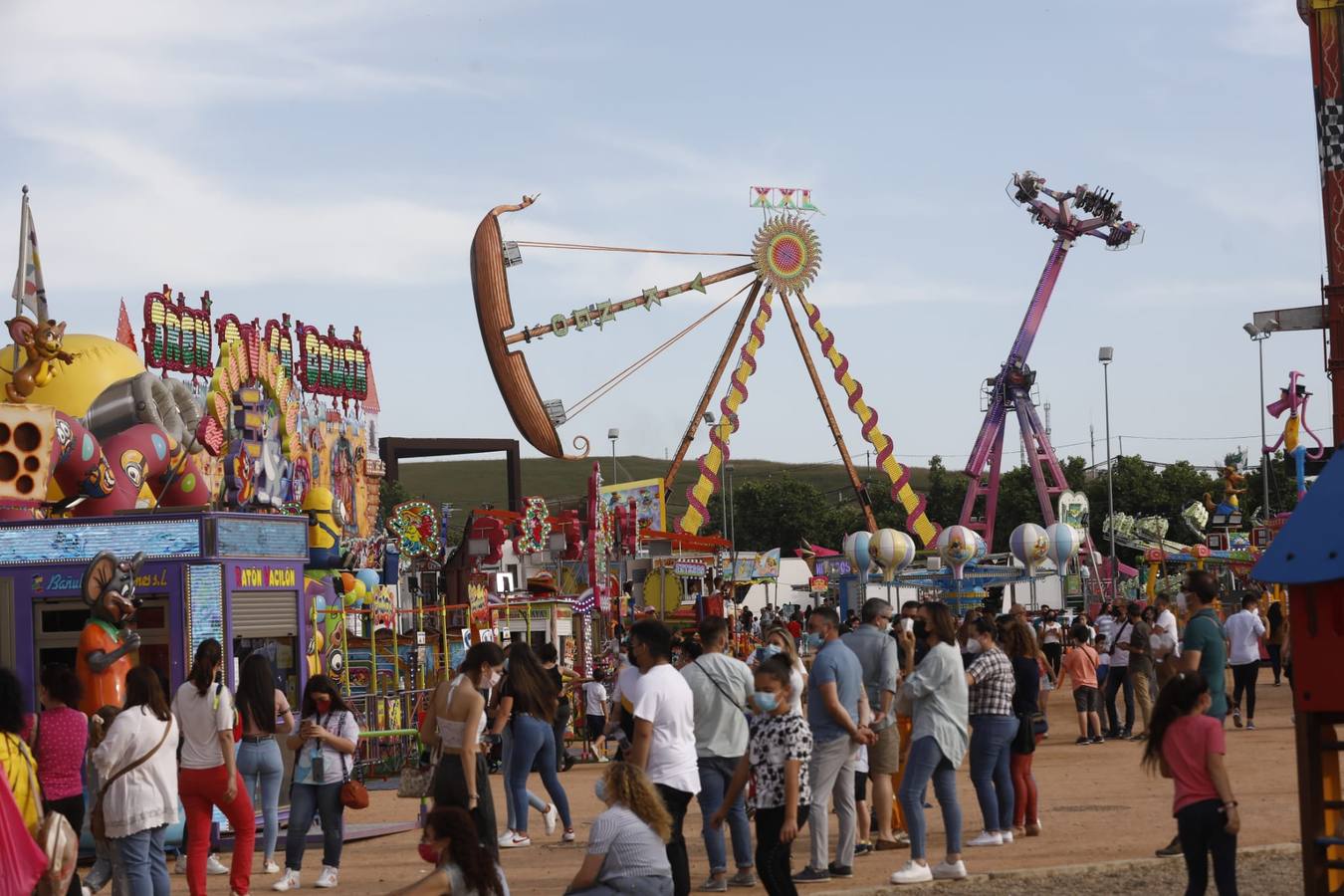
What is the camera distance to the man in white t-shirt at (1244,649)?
18.3 meters

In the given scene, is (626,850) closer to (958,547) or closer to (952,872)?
(952,872)

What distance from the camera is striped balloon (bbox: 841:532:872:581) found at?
4153cm

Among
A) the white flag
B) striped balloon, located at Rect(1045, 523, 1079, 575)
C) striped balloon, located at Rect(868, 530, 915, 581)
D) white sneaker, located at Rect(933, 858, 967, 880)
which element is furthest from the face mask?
striped balloon, located at Rect(1045, 523, 1079, 575)

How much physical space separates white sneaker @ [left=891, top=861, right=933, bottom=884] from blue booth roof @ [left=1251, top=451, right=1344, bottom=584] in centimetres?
330

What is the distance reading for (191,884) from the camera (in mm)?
9055

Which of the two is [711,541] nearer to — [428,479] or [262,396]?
[262,396]

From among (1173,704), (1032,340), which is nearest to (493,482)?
(1032,340)

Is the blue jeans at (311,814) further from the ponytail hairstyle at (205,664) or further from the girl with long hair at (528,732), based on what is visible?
the girl with long hair at (528,732)

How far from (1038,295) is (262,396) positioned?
1690 inches

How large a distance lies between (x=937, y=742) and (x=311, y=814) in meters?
3.67

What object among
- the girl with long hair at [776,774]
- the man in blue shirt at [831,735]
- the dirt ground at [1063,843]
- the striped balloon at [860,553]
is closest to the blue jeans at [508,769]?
the dirt ground at [1063,843]

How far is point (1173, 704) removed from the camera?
774 centimetres

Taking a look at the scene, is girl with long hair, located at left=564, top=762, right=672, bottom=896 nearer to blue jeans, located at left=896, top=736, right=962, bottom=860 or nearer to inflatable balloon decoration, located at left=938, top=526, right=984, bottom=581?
blue jeans, located at left=896, top=736, right=962, bottom=860

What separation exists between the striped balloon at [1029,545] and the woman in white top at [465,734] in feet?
102
